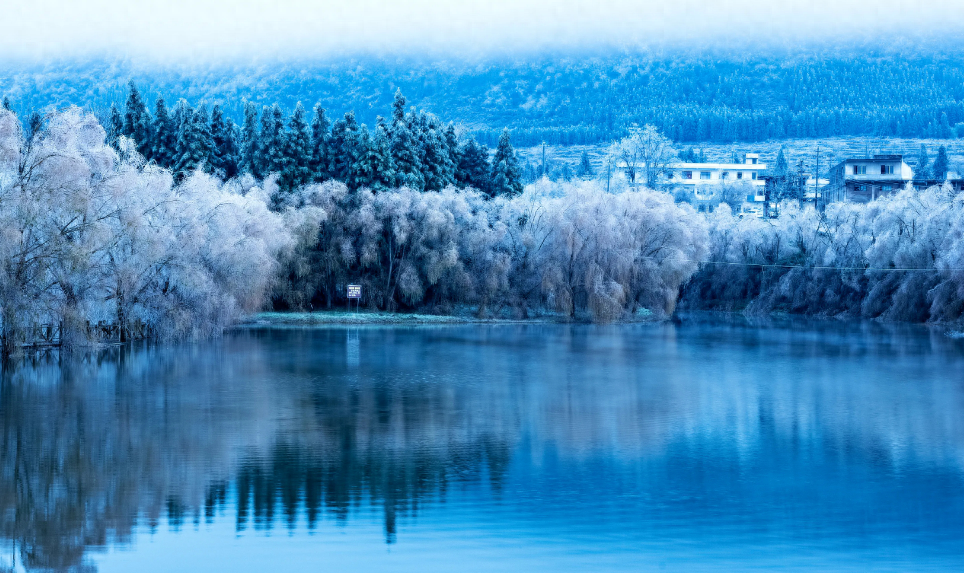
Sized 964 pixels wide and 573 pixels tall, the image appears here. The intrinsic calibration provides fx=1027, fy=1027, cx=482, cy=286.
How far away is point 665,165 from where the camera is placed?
11181cm

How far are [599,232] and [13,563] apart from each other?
51.9m

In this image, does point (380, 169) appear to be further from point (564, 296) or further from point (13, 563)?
point (13, 563)

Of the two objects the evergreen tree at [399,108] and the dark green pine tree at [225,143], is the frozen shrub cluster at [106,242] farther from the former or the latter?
the evergreen tree at [399,108]

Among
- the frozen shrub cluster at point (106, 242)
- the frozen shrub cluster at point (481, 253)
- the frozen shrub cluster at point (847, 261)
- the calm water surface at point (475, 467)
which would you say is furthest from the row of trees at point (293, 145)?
the calm water surface at point (475, 467)

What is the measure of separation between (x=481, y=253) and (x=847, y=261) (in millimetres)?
25976

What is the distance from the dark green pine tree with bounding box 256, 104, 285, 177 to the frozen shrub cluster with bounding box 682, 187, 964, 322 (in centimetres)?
3444

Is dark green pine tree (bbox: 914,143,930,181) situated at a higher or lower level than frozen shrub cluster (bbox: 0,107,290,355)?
higher

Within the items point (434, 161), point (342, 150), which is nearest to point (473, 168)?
point (434, 161)

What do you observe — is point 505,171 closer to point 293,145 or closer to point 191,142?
point 293,145

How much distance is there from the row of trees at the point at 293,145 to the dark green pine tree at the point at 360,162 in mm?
67

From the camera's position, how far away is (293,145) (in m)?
69.6

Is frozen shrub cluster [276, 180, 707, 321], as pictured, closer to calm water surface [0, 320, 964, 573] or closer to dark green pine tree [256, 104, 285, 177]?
dark green pine tree [256, 104, 285, 177]

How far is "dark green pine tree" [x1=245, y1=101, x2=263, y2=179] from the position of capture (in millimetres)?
69675

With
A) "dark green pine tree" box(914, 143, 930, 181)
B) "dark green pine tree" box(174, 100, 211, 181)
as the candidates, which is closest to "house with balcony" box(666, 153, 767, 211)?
"dark green pine tree" box(914, 143, 930, 181)
